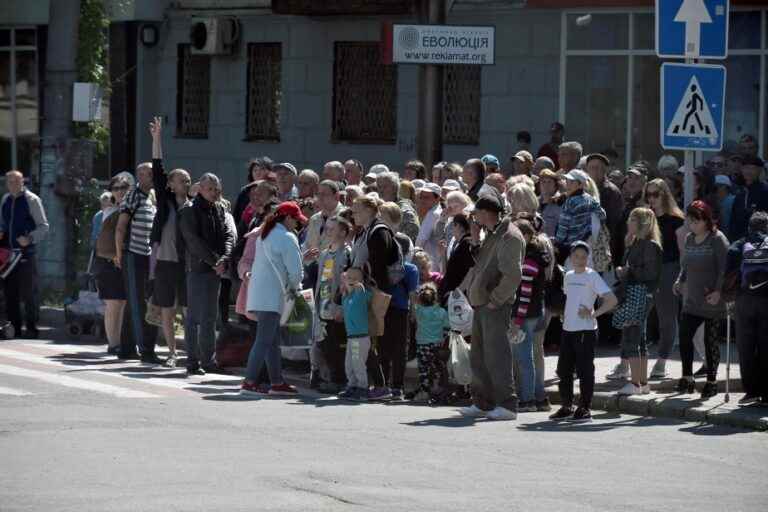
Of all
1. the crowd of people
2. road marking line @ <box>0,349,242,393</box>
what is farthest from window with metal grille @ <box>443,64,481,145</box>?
road marking line @ <box>0,349,242,393</box>

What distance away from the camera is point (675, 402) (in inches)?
542

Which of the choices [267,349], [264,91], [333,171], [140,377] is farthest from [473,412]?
[264,91]

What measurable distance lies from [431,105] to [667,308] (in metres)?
5.10

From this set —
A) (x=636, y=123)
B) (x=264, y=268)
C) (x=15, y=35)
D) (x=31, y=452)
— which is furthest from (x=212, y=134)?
(x=31, y=452)

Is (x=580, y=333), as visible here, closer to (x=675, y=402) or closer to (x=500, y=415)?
(x=500, y=415)

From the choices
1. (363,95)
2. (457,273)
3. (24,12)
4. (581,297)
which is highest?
(24,12)

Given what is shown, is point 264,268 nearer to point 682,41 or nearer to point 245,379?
point 245,379

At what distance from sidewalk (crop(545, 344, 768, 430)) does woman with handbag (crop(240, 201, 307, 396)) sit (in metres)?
2.48

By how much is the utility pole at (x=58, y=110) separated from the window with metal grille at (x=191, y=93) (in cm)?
575

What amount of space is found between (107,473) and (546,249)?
4949 millimetres

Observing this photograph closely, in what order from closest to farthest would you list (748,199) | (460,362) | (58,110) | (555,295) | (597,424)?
(597,424)
(555,295)
(460,362)
(748,199)
(58,110)

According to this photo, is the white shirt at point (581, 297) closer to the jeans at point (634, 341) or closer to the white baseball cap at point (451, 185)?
the jeans at point (634, 341)

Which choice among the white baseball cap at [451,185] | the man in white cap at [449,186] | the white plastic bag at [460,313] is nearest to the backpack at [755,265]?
the white plastic bag at [460,313]

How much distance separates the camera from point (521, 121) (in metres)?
23.7
